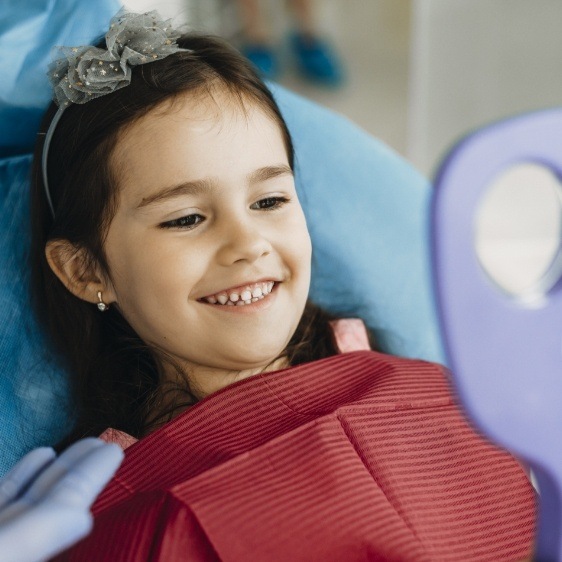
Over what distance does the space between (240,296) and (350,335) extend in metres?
0.22

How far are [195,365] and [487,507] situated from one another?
33cm

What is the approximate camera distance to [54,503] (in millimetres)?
662

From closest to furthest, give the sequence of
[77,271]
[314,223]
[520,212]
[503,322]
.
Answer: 1. [503,322]
2. [77,271]
3. [314,223]
4. [520,212]

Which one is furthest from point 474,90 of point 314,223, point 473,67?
point 314,223

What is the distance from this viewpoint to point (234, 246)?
896 millimetres

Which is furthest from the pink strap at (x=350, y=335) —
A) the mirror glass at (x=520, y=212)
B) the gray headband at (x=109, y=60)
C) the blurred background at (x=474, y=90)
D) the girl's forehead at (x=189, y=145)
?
the mirror glass at (x=520, y=212)

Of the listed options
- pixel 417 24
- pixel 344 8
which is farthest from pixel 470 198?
pixel 344 8

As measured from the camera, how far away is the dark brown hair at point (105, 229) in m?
0.96

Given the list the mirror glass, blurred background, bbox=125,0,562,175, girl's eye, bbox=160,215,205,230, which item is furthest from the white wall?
girl's eye, bbox=160,215,205,230

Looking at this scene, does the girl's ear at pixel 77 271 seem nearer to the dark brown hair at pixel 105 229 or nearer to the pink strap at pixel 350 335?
the dark brown hair at pixel 105 229

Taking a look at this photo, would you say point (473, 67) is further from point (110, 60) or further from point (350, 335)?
point (110, 60)

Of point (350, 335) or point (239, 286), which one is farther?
point (350, 335)

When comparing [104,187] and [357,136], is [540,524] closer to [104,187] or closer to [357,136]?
[104,187]

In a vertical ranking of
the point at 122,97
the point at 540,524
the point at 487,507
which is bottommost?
the point at 487,507
